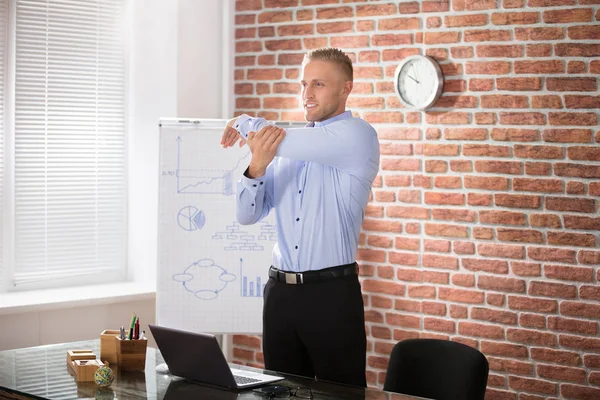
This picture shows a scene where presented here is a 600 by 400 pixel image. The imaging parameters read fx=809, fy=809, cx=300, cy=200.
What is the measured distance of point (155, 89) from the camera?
4.52 metres

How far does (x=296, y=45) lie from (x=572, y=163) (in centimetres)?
165

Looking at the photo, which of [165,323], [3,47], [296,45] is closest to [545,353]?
[165,323]

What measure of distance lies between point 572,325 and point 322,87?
1650 millimetres

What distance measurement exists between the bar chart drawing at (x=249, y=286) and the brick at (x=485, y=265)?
3.22 ft

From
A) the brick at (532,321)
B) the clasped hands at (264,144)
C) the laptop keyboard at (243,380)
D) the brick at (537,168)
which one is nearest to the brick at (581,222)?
the brick at (537,168)

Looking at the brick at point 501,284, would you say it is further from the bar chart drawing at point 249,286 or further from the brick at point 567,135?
the bar chart drawing at point 249,286

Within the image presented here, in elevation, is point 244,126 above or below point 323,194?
above

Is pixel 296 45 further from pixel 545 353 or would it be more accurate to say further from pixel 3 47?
pixel 545 353

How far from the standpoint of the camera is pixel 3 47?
4188mm

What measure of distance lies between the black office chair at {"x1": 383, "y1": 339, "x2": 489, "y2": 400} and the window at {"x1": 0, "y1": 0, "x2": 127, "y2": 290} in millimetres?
2382

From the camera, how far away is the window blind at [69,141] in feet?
14.1

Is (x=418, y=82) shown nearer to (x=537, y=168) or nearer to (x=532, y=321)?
(x=537, y=168)

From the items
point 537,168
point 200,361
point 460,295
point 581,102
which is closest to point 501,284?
point 460,295

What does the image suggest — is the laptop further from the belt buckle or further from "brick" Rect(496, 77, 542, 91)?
"brick" Rect(496, 77, 542, 91)
